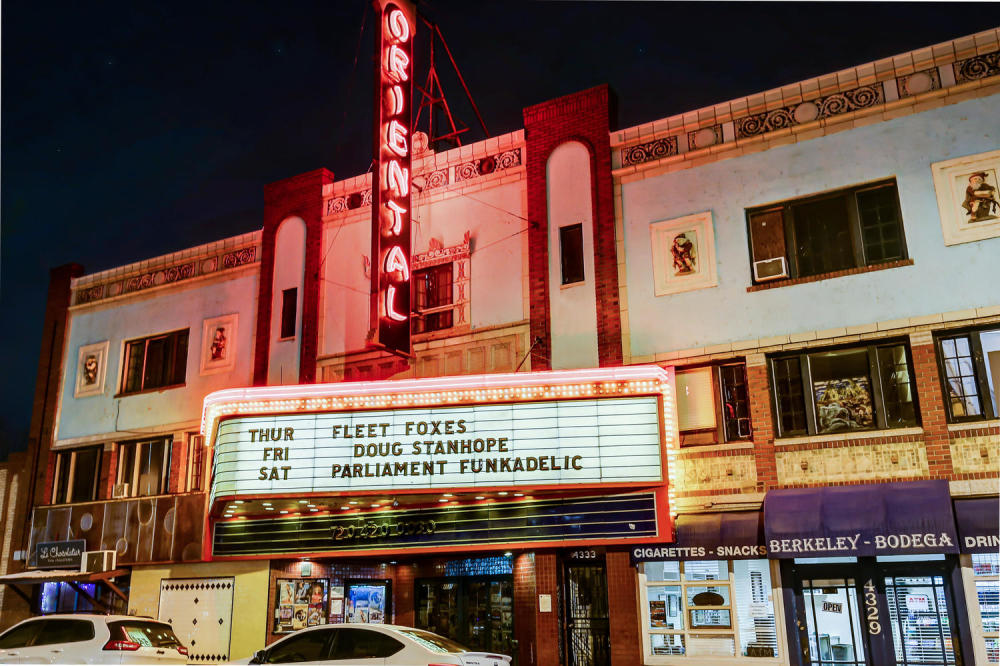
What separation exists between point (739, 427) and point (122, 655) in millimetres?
11419

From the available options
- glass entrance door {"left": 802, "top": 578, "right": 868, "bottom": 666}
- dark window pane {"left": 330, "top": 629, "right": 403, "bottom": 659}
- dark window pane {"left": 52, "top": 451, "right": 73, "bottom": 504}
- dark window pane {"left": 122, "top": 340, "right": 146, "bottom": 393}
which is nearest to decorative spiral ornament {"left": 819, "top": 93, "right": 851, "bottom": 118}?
glass entrance door {"left": 802, "top": 578, "right": 868, "bottom": 666}

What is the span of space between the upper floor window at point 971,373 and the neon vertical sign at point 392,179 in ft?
32.9

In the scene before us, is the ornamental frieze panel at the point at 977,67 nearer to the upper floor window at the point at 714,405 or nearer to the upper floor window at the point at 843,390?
the upper floor window at the point at 843,390

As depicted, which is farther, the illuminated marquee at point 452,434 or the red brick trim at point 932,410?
the illuminated marquee at point 452,434

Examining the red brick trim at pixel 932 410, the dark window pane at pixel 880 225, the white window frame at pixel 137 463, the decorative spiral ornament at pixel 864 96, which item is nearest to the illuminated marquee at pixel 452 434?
the red brick trim at pixel 932 410

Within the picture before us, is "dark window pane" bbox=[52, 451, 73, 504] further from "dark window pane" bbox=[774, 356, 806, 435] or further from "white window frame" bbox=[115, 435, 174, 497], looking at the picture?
"dark window pane" bbox=[774, 356, 806, 435]

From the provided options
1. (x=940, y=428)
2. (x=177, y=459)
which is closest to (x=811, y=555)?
(x=940, y=428)

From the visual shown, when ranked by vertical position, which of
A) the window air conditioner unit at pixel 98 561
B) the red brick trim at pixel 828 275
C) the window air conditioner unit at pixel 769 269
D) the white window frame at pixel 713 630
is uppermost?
the window air conditioner unit at pixel 769 269

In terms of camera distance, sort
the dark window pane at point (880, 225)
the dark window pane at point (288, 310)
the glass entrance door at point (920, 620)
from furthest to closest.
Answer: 1. the dark window pane at point (288, 310)
2. the dark window pane at point (880, 225)
3. the glass entrance door at point (920, 620)

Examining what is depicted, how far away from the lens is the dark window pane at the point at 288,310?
70.4 ft

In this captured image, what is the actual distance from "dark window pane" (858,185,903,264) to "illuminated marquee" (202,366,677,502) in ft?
14.2

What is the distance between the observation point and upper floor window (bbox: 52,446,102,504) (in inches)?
919

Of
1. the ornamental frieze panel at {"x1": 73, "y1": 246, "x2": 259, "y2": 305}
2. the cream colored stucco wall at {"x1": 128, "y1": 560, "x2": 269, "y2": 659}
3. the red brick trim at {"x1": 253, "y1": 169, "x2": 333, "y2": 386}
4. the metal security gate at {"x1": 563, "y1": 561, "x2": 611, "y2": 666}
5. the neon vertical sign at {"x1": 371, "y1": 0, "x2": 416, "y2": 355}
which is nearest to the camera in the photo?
the metal security gate at {"x1": 563, "y1": 561, "x2": 611, "y2": 666}

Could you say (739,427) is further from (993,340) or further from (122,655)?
(122,655)
